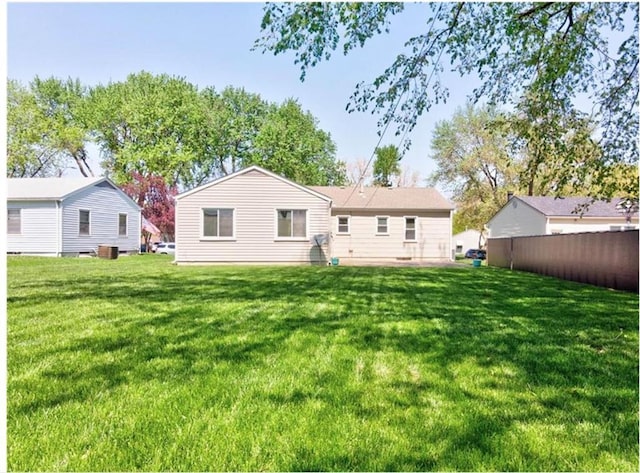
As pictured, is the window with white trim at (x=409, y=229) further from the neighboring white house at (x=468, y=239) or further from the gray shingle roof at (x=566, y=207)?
the neighboring white house at (x=468, y=239)

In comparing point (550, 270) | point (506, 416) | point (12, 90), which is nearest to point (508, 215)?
point (550, 270)

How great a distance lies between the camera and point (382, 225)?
19672mm

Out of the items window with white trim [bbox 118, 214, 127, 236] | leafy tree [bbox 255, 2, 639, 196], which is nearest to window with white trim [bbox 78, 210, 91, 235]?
window with white trim [bbox 118, 214, 127, 236]

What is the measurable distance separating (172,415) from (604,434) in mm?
2342

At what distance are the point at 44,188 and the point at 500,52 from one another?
2012 cm

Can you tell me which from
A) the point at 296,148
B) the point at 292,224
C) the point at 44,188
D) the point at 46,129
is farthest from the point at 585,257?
the point at 46,129

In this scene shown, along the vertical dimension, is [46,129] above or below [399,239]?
above

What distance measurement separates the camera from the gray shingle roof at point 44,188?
58.3 feet

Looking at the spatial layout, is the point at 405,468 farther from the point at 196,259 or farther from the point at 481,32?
the point at 196,259

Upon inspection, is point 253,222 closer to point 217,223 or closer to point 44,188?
point 217,223

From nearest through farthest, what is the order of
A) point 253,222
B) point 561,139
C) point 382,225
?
point 561,139 → point 253,222 → point 382,225

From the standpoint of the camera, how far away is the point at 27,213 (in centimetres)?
1806

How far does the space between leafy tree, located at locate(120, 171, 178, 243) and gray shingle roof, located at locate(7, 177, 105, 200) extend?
10.5 metres

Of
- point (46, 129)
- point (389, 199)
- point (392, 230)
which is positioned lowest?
point (392, 230)
